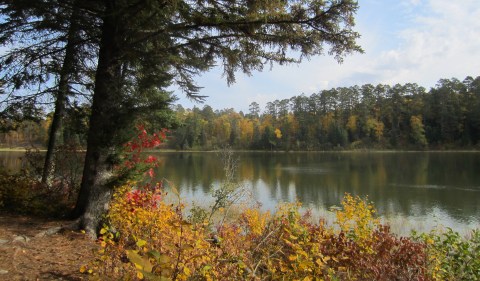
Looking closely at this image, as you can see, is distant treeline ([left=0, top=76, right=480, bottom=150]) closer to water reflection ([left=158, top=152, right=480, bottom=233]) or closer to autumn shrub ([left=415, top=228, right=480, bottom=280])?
water reflection ([left=158, top=152, right=480, bottom=233])

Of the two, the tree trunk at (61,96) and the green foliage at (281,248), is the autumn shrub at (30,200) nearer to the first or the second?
the tree trunk at (61,96)

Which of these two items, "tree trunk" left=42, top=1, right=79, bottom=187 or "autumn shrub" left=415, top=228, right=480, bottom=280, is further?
"tree trunk" left=42, top=1, right=79, bottom=187

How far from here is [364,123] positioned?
69.2 m

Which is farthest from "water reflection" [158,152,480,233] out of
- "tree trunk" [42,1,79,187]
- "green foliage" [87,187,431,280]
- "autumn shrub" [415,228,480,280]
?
"tree trunk" [42,1,79,187]

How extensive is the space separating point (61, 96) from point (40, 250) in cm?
367

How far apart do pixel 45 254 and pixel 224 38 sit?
138 inches

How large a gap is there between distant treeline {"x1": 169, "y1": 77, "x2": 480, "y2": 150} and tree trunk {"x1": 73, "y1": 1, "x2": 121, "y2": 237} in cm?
5160

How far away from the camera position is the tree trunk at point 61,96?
5.29m

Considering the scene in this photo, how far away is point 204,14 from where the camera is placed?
15.6 ft

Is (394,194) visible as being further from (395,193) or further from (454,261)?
(454,261)

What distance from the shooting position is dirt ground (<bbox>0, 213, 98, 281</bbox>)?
3174mm

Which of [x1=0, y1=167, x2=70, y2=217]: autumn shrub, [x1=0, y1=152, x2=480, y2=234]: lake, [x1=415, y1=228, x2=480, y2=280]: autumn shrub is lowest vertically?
[x1=0, y1=152, x2=480, y2=234]: lake

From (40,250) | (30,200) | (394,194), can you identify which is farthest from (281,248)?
(394,194)

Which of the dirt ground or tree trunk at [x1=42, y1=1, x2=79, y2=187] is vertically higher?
tree trunk at [x1=42, y1=1, x2=79, y2=187]
